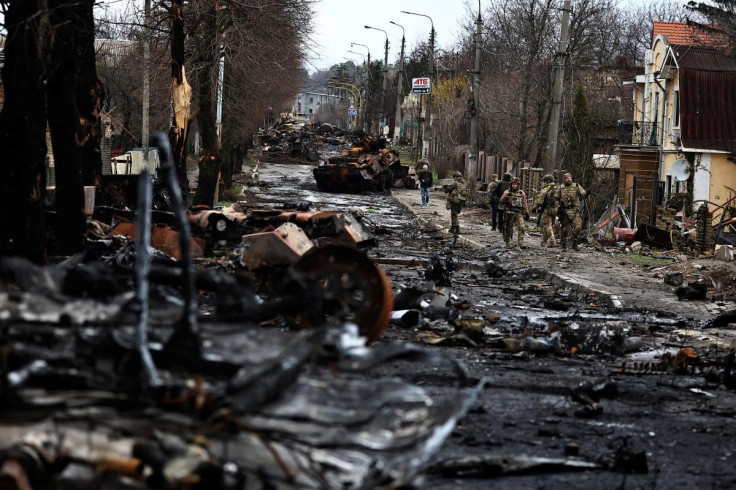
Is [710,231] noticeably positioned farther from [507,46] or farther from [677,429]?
[507,46]

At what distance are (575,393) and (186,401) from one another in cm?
586

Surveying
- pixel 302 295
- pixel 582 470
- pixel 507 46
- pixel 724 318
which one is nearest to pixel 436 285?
pixel 724 318

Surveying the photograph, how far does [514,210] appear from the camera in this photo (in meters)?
24.4

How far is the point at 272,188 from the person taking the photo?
45938 mm

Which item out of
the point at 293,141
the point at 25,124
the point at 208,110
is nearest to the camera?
the point at 25,124

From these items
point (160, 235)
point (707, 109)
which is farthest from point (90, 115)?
point (707, 109)

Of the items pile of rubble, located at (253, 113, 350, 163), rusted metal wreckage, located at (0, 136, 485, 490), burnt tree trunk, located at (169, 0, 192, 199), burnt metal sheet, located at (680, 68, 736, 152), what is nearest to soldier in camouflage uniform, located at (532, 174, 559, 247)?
burnt tree trunk, located at (169, 0, 192, 199)

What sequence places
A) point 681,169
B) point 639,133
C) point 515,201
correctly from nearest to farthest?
point 515,201
point 681,169
point 639,133

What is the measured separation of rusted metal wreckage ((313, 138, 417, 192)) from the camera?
4528 centimetres

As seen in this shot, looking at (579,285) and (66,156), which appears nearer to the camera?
(66,156)

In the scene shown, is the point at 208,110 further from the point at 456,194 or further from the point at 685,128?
the point at 685,128

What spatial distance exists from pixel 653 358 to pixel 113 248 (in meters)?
7.59

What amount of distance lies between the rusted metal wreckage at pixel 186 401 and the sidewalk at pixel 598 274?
36.2ft

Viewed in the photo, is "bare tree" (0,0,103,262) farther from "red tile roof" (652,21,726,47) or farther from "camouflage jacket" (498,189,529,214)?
"red tile roof" (652,21,726,47)
